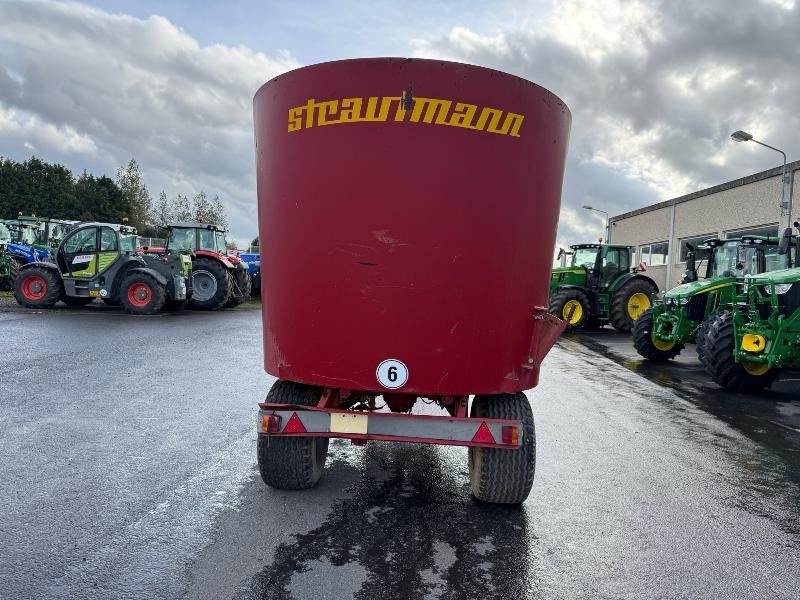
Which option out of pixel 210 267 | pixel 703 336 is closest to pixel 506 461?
pixel 703 336

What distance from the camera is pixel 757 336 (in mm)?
8789

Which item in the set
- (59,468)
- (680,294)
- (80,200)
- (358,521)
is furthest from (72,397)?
(80,200)

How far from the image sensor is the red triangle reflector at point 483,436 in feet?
12.4

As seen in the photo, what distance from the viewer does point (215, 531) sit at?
3701 millimetres

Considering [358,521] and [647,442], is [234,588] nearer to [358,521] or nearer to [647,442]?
[358,521]

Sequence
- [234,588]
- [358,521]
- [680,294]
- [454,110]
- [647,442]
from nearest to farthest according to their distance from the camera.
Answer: [234,588], [454,110], [358,521], [647,442], [680,294]

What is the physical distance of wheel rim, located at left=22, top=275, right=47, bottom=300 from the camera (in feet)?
56.7

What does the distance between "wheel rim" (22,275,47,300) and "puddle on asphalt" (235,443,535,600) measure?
52.3 feet

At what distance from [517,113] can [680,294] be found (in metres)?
9.15

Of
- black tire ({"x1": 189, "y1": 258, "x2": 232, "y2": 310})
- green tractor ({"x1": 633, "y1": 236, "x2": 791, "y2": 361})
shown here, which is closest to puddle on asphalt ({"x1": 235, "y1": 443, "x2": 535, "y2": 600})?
green tractor ({"x1": 633, "y1": 236, "x2": 791, "y2": 361})

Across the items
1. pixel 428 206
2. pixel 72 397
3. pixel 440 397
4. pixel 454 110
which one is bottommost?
pixel 72 397

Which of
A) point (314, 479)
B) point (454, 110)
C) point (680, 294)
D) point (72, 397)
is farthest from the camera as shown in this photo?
point (680, 294)

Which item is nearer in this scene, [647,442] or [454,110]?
[454,110]

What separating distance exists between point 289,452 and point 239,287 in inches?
718
